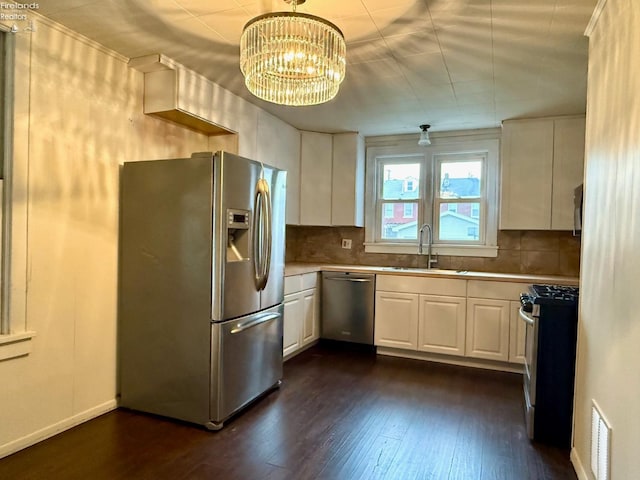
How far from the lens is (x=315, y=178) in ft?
15.0

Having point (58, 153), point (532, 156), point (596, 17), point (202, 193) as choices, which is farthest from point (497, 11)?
point (58, 153)

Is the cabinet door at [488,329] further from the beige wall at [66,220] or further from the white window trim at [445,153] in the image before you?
the beige wall at [66,220]

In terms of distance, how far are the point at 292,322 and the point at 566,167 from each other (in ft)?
9.45

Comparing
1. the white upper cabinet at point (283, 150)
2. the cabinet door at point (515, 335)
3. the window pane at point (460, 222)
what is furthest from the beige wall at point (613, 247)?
the white upper cabinet at point (283, 150)

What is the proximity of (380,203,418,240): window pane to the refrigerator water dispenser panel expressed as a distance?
7.94ft

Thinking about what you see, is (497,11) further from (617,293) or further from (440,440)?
(440,440)

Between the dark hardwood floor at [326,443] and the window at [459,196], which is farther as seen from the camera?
the window at [459,196]

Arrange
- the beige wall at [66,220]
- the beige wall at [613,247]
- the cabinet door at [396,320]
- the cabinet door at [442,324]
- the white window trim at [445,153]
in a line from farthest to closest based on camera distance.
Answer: the white window trim at [445,153] → the cabinet door at [396,320] → the cabinet door at [442,324] → the beige wall at [66,220] → the beige wall at [613,247]

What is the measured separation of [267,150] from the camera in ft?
12.6

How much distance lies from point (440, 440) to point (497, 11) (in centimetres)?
234

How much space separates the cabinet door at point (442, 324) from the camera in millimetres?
3746

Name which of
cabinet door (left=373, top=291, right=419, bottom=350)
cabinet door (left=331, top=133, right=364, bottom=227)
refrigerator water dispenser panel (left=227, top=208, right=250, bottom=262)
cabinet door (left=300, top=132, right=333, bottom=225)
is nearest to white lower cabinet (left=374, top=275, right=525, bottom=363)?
cabinet door (left=373, top=291, right=419, bottom=350)

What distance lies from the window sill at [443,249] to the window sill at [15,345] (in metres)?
3.36

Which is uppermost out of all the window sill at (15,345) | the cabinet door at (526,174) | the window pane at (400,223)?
the cabinet door at (526,174)
